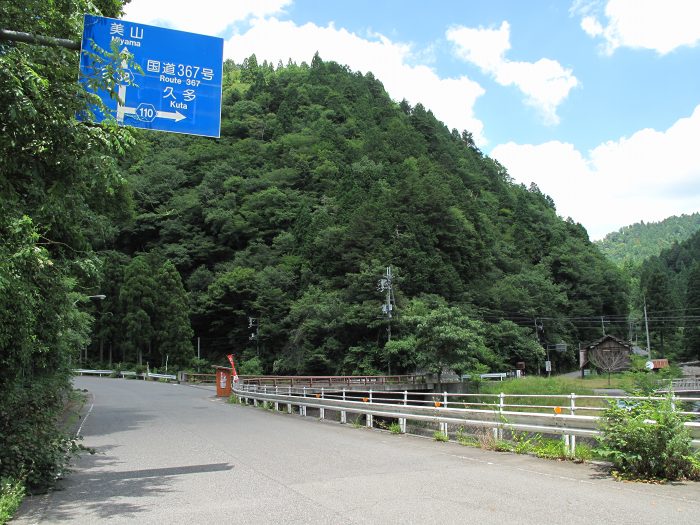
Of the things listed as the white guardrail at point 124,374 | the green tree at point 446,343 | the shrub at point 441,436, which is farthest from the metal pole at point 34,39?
the white guardrail at point 124,374

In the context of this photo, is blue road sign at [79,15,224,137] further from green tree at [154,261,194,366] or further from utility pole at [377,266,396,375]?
green tree at [154,261,194,366]

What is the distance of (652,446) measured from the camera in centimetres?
770

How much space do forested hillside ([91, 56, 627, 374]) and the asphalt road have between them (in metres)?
33.8

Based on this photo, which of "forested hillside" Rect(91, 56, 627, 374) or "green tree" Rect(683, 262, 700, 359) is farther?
"green tree" Rect(683, 262, 700, 359)

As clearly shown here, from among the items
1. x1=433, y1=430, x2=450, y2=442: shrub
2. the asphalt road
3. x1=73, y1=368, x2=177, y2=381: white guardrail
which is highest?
the asphalt road

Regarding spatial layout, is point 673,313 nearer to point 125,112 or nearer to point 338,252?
point 338,252

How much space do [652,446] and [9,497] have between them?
319 inches

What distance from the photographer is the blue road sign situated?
7551mm

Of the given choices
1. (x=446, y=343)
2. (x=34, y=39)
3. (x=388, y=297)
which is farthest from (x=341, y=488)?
(x=388, y=297)

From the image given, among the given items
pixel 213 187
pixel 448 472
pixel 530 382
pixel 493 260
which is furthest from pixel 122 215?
pixel 213 187

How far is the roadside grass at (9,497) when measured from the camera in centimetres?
590

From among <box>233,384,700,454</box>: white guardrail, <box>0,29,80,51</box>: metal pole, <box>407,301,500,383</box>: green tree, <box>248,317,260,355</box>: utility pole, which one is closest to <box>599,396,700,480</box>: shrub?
<box>233,384,700,454</box>: white guardrail

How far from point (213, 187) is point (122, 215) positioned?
74.6 m

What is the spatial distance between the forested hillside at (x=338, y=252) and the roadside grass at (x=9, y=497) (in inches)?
1530
